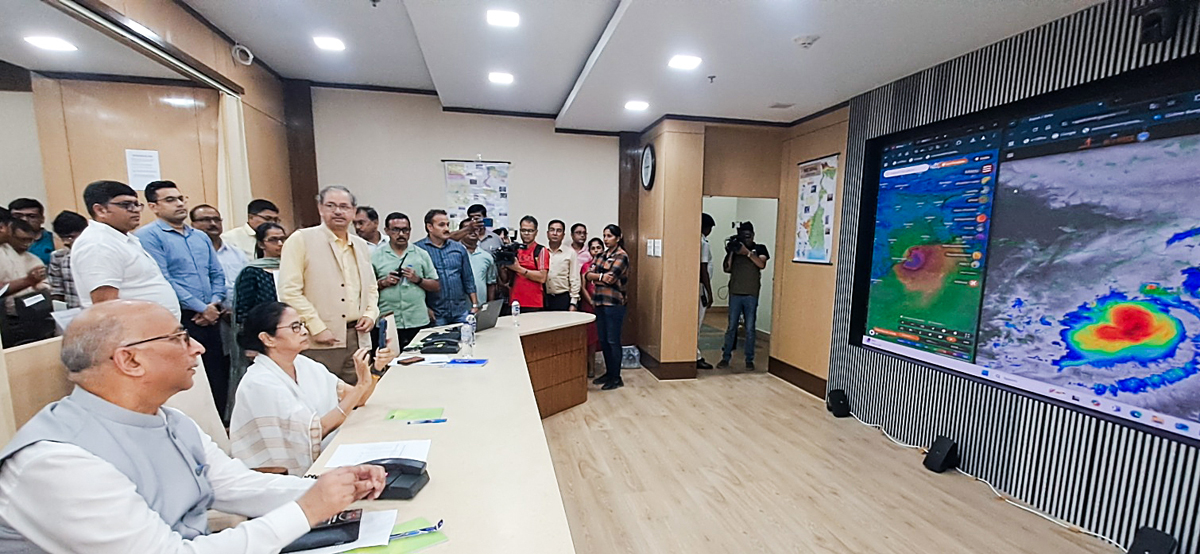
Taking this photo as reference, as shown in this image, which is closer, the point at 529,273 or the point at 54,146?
the point at 54,146

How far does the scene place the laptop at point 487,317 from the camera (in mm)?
3145

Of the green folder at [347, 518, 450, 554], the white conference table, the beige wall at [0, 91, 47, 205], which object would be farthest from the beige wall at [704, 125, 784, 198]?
→ the beige wall at [0, 91, 47, 205]

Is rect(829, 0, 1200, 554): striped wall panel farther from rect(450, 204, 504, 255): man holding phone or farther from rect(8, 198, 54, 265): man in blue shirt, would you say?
rect(8, 198, 54, 265): man in blue shirt

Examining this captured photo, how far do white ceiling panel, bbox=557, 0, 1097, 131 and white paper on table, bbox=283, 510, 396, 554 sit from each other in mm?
2310

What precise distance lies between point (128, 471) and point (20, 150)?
6.55 feet

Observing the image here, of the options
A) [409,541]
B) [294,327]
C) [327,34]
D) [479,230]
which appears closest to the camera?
[409,541]

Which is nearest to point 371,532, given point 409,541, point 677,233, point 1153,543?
point 409,541

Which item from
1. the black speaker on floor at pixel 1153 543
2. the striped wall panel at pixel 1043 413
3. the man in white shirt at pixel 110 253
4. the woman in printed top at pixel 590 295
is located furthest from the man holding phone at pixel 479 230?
the black speaker on floor at pixel 1153 543

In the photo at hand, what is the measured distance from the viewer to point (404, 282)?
323cm

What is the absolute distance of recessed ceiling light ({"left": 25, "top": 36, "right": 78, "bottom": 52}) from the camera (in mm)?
1951

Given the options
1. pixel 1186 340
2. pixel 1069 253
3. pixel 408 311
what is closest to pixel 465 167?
pixel 408 311

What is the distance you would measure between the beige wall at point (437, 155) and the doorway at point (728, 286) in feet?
7.21

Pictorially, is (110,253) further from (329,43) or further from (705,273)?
(705,273)

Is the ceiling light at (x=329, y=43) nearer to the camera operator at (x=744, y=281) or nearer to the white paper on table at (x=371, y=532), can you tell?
the white paper on table at (x=371, y=532)
